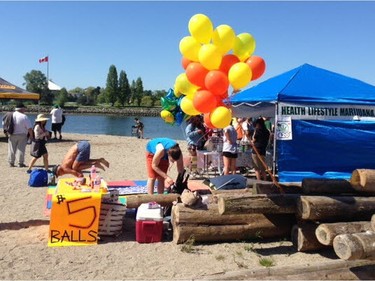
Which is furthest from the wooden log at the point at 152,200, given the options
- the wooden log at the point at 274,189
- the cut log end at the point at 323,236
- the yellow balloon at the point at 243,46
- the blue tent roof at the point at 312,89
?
the blue tent roof at the point at 312,89

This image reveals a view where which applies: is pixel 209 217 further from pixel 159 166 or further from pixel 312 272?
pixel 159 166

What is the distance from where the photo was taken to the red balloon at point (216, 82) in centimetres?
481

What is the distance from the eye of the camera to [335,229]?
14.7ft

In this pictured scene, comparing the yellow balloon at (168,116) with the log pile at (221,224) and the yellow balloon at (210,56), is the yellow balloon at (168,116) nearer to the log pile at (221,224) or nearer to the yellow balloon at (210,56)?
the log pile at (221,224)

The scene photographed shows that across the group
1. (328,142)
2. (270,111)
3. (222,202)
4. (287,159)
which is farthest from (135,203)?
(270,111)

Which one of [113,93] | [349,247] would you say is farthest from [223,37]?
[113,93]

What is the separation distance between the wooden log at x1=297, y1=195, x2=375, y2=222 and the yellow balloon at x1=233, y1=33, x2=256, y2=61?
1.97 meters

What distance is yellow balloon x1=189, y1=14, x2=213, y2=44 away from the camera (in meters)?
4.85

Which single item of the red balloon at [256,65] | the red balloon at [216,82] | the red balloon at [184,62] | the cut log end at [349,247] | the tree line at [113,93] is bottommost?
the cut log end at [349,247]

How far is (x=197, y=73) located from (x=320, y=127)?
3780 millimetres

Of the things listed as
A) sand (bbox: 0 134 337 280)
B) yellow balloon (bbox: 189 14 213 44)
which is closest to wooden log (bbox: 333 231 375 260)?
sand (bbox: 0 134 337 280)

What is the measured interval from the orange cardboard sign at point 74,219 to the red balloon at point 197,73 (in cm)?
192

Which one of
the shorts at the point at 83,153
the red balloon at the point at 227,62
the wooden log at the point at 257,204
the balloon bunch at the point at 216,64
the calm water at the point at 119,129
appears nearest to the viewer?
the wooden log at the point at 257,204

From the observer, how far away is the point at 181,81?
5.70 metres
